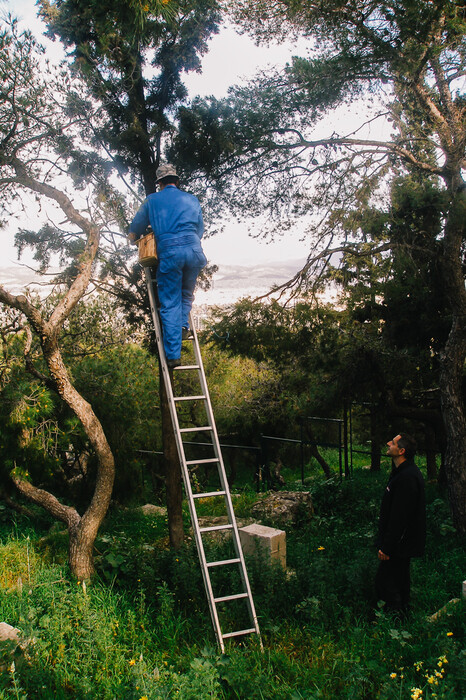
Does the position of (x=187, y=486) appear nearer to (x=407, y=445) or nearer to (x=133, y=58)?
(x=407, y=445)

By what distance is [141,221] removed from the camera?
5.19 m

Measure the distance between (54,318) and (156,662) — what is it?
11.9 ft

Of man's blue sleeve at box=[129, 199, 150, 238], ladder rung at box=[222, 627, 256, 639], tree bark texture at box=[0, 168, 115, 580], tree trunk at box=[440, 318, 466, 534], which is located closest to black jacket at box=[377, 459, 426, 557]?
ladder rung at box=[222, 627, 256, 639]

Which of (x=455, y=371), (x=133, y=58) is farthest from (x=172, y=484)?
(x=133, y=58)

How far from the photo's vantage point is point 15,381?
752 centimetres

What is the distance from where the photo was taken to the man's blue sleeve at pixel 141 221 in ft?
16.9

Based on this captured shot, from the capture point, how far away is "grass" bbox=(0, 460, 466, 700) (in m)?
3.25

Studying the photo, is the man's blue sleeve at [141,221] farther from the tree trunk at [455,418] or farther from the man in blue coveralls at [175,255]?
the tree trunk at [455,418]

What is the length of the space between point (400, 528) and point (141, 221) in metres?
3.58

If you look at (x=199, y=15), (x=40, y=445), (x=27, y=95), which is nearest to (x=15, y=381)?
(x=40, y=445)

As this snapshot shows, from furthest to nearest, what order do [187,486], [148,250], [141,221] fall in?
1. [141,221]
2. [148,250]
3. [187,486]

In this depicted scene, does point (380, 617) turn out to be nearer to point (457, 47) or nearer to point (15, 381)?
point (15, 381)

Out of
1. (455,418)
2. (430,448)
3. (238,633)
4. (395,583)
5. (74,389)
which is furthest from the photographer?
(430,448)

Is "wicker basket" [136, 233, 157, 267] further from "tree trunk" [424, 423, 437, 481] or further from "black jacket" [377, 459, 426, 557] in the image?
"tree trunk" [424, 423, 437, 481]
